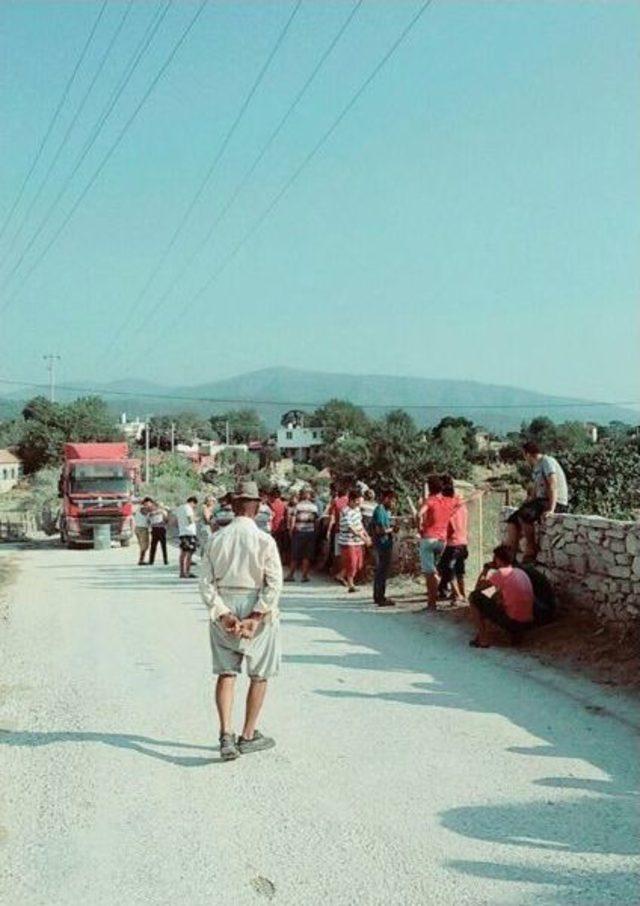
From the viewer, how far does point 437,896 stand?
4668mm

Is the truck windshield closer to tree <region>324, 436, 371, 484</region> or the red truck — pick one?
the red truck

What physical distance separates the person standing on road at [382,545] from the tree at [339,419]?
109196mm

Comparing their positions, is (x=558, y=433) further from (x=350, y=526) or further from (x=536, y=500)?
(x=536, y=500)

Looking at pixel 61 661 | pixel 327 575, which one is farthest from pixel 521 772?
pixel 327 575

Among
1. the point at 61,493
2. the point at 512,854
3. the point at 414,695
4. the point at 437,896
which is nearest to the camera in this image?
the point at 437,896

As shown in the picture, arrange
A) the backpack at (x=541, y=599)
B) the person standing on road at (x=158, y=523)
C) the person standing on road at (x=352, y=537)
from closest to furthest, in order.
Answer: the backpack at (x=541, y=599)
the person standing on road at (x=352, y=537)
the person standing on road at (x=158, y=523)

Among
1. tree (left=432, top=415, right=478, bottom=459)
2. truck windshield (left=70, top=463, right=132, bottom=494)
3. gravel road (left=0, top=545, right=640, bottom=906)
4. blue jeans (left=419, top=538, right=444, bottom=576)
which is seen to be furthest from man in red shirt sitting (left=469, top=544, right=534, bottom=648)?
tree (left=432, top=415, right=478, bottom=459)

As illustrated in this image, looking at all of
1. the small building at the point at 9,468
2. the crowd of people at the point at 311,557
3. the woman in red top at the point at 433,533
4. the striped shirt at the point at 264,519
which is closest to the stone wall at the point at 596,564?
the crowd of people at the point at 311,557

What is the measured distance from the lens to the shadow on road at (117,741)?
274 inches

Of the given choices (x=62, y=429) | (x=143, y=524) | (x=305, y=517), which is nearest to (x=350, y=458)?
(x=62, y=429)

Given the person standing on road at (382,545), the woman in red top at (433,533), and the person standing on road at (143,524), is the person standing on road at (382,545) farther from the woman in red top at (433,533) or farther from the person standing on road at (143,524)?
→ the person standing on road at (143,524)

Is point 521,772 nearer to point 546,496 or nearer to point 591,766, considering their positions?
point 591,766

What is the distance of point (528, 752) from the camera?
6.93 m

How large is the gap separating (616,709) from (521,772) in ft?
6.27
